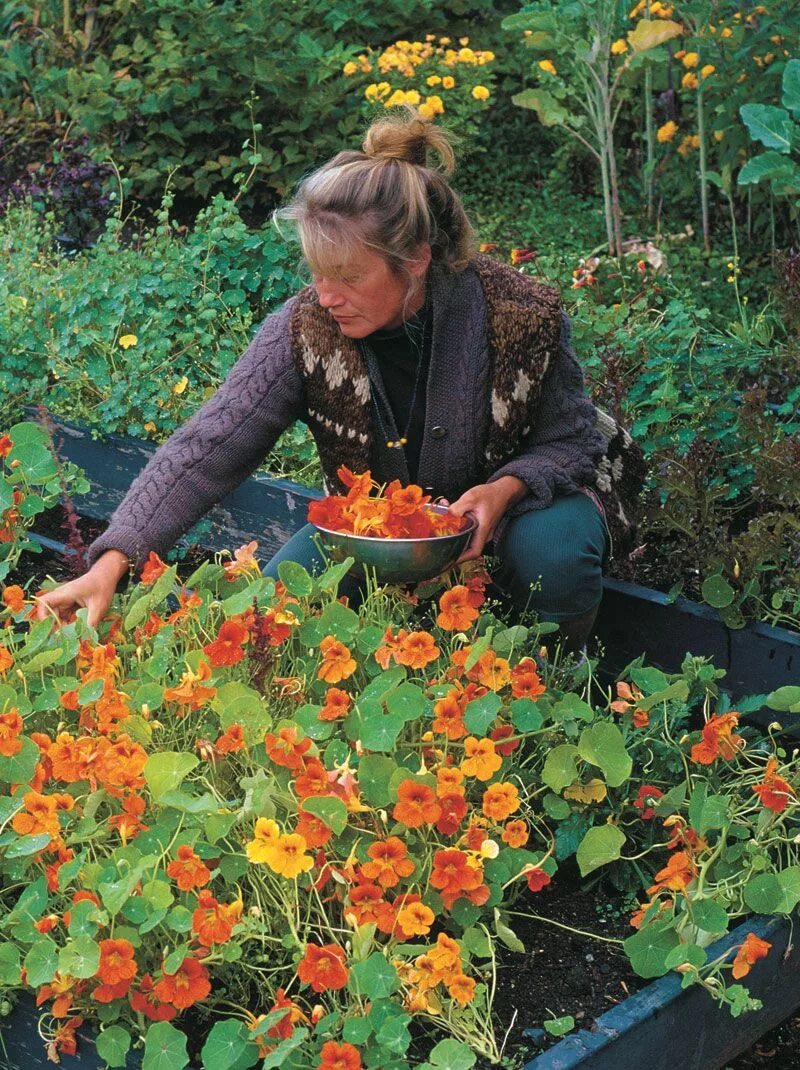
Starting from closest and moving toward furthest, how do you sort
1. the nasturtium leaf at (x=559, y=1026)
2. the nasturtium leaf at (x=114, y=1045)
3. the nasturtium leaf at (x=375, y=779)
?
the nasturtium leaf at (x=114, y=1045) < the nasturtium leaf at (x=559, y=1026) < the nasturtium leaf at (x=375, y=779)

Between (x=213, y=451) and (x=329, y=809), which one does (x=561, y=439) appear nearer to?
(x=213, y=451)

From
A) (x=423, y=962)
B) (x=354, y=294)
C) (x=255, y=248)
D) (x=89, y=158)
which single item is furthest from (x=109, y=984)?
(x=89, y=158)

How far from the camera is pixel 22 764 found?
1.92 meters

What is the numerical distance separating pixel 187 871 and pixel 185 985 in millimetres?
134

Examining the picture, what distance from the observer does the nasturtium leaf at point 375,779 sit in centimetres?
190

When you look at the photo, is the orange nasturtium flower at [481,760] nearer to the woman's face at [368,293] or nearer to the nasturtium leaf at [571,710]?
the nasturtium leaf at [571,710]

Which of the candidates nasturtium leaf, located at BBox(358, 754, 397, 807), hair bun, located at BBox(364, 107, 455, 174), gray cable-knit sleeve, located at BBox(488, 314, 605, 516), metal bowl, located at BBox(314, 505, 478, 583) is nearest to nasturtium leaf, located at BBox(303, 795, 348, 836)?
nasturtium leaf, located at BBox(358, 754, 397, 807)

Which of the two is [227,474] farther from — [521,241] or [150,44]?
[150,44]

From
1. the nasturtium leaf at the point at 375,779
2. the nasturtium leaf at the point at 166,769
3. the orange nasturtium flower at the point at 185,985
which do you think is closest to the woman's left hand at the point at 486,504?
the nasturtium leaf at the point at 375,779

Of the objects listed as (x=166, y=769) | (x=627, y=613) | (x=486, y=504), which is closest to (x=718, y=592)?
(x=627, y=613)

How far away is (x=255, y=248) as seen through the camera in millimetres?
3902

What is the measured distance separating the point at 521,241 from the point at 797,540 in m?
2.45

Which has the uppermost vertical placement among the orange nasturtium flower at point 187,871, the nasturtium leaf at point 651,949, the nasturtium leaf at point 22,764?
the nasturtium leaf at point 22,764

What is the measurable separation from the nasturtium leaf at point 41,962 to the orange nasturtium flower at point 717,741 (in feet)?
3.04
